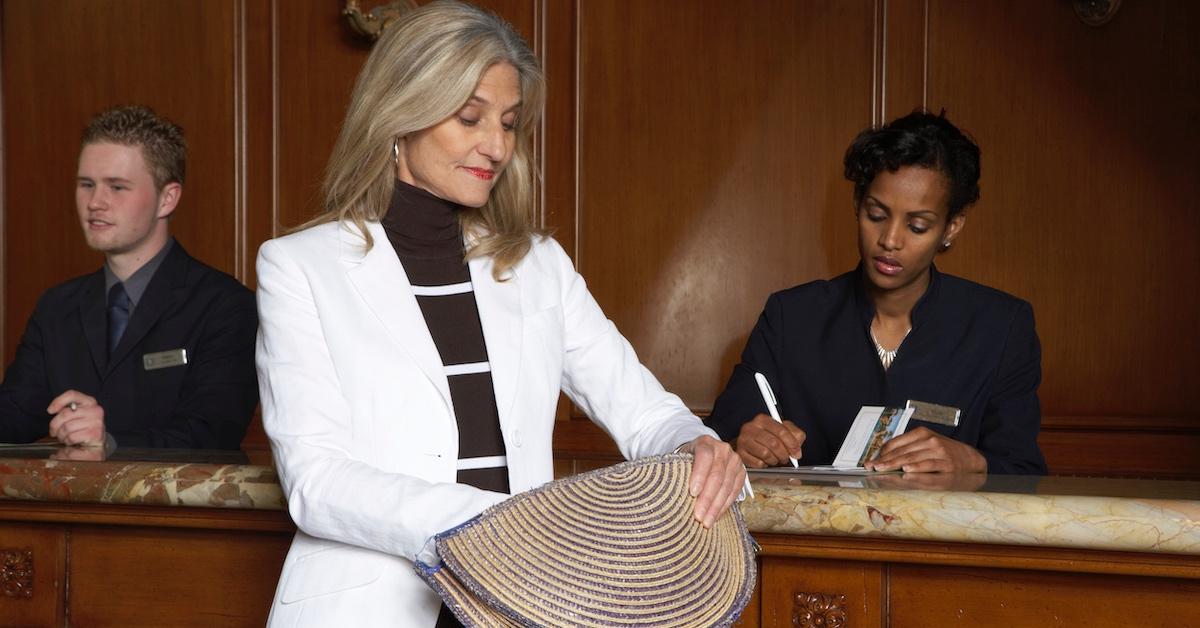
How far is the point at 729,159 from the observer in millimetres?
4195

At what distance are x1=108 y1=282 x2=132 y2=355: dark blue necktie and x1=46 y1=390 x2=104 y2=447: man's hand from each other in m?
0.62

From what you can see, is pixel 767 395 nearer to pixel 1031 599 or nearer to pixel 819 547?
pixel 819 547

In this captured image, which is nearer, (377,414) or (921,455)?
(377,414)

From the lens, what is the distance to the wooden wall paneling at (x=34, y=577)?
227 centimetres

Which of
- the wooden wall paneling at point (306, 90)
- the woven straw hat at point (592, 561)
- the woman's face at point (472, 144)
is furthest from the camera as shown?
the wooden wall paneling at point (306, 90)

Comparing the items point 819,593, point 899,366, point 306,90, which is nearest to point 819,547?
point 819,593

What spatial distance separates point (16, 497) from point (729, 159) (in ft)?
8.45

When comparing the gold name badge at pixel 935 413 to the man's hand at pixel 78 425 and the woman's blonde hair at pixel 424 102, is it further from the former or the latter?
the man's hand at pixel 78 425

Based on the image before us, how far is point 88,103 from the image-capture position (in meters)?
4.75

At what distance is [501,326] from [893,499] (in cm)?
64

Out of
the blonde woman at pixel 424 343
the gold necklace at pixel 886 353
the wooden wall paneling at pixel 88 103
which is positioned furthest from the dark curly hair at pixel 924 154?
the wooden wall paneling at pixel 88 103

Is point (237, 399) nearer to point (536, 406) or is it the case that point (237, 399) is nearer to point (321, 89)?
point (536, 406)

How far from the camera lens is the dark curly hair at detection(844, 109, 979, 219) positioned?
294cm

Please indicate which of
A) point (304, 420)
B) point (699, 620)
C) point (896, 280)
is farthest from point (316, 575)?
point (896, 280)
